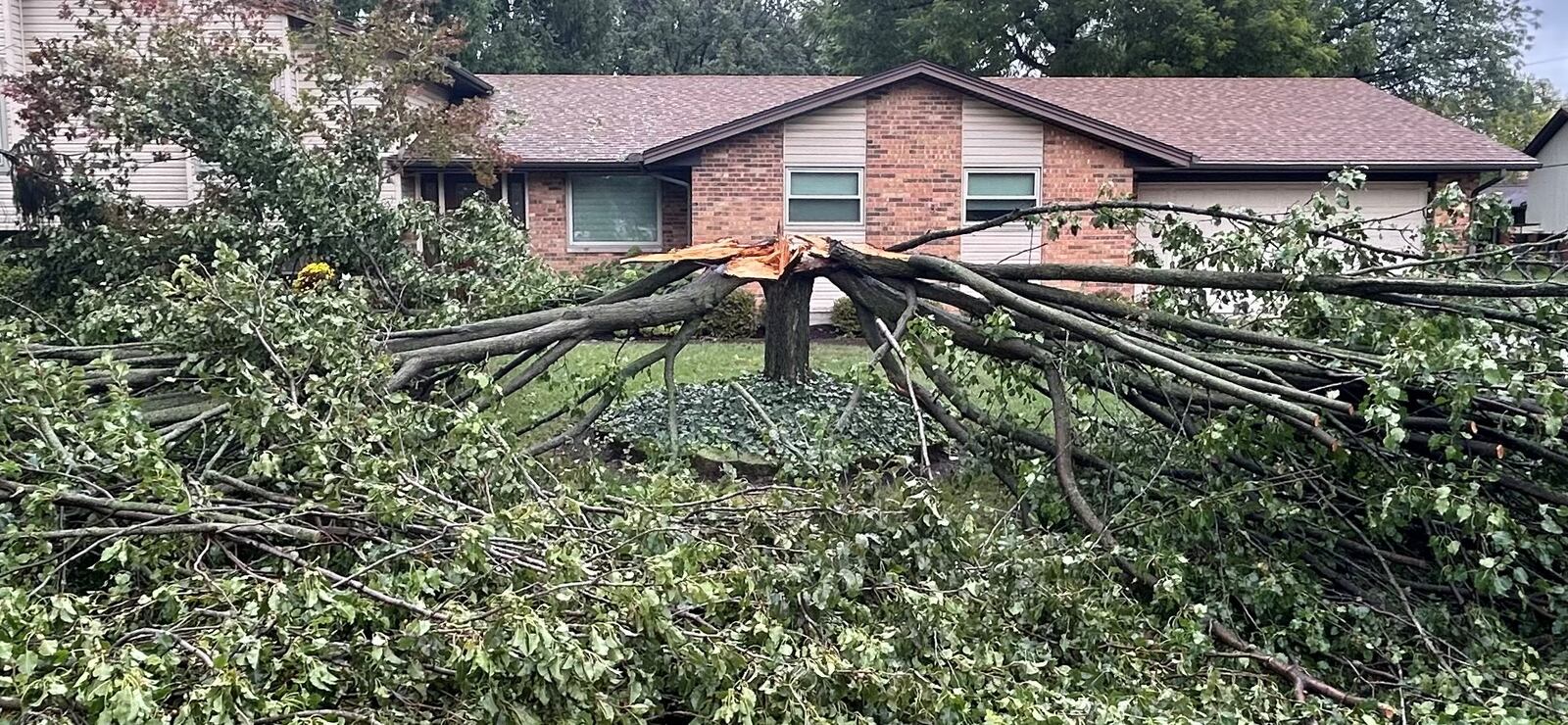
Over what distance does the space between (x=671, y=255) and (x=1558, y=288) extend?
4008 millimetres

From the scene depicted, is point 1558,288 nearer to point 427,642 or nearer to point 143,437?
point 427,642

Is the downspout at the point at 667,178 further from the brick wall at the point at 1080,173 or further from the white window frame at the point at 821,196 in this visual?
the brick wall at the point at 1080,173

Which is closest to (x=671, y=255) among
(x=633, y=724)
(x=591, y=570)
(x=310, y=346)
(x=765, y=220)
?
(x=310, y=346)

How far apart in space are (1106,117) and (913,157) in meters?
4.04

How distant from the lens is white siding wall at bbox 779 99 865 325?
1555cm

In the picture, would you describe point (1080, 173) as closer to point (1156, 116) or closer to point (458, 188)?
point (1156, 116)

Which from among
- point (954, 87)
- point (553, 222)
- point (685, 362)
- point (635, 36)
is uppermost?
point (635, 36)

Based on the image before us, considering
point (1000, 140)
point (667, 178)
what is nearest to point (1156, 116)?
point (1000, 140)

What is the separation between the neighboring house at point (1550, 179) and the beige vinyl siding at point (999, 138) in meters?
16.2

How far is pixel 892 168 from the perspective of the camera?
15.7m

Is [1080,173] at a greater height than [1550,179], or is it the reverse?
[1550,179]

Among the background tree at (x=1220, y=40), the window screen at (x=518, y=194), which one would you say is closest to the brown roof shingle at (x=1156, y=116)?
the window screen at (x=518, y=194)

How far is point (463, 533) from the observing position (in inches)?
124

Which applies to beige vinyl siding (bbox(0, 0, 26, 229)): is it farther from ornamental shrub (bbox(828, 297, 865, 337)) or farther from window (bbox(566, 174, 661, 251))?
ornamental shrub (bbox(828, 297, 865, 337))
